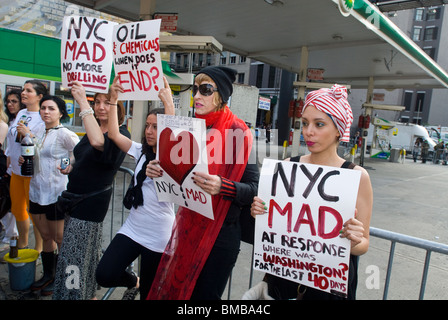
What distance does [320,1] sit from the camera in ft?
26.4

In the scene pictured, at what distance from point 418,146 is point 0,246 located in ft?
98.4

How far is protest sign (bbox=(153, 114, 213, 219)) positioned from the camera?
188cm

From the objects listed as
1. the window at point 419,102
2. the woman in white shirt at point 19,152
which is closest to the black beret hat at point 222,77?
the woman in white shirt at point 19,152

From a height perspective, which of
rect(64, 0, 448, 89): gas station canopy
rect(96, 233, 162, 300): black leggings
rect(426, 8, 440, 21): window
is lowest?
rect(96, 233, 162, 300): black leggings

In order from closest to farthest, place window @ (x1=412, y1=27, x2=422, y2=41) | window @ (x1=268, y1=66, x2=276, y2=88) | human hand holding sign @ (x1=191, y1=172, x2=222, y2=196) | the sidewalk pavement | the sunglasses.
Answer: human hand holding sign @ (x1=191, y1=172, x2=222, y2=196)
the sunglasses
the sidewalk pavement
window @ (x1=268, y1=66, x2=276, y2=88)
window @ (x1=412, y1=27, x2=422, y2=41)

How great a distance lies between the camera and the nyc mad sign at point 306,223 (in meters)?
1.61

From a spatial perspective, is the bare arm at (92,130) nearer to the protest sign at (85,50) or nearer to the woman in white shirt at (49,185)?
the protest sign at (85,50)

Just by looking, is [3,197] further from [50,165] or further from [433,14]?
[433,14]

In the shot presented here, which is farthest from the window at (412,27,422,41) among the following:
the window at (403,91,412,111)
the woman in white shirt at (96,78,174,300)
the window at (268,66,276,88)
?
the woman in white shirt at (96,78,174,300)

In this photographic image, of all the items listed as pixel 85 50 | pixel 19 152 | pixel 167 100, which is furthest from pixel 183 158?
pixel 19 152

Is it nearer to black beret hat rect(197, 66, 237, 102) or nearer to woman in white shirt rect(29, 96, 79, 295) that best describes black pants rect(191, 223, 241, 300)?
black beret hat rect(197, 66, 237, 102)

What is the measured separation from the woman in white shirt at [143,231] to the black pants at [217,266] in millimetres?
529

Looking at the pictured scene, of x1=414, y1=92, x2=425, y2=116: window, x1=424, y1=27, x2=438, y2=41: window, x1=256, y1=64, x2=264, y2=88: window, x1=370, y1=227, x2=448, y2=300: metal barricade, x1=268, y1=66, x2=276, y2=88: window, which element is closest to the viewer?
x1=370, y1=227, x2=448, y2=300: metal barricade
